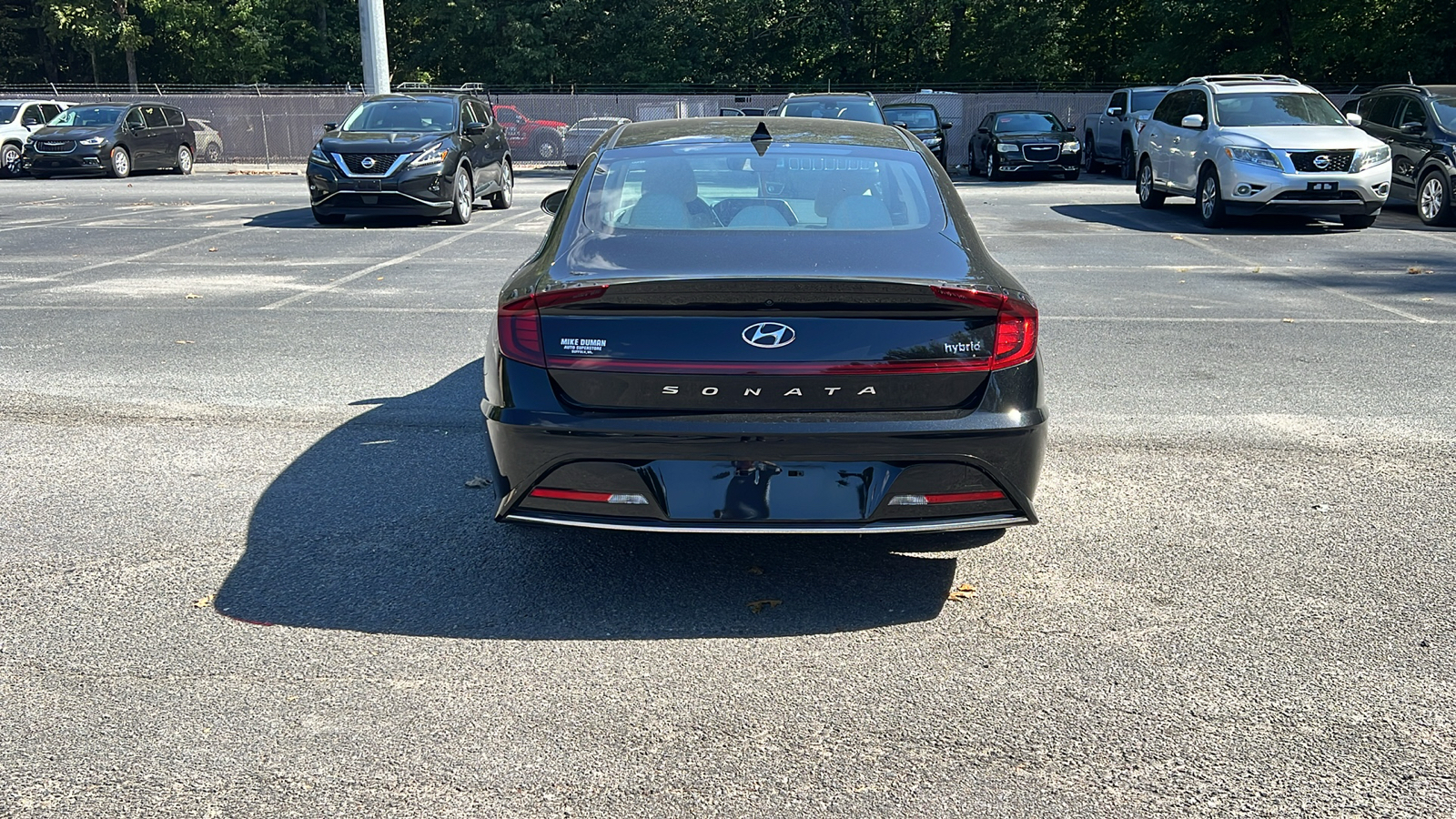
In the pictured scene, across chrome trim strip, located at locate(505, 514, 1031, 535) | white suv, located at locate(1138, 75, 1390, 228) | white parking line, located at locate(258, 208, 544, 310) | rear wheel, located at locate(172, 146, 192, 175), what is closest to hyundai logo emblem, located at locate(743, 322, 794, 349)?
chrome trim strip, located at locate(505, 514, 1031, 535)

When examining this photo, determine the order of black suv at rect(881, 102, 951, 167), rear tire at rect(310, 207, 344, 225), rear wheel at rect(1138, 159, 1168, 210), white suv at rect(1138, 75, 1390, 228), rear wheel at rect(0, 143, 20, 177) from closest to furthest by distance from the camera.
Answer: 1. white suv at rect(1138, 75, 1390, 228)
2. rear tire at rect(310, 207, 344, 225)
3. rear wheel at rect(1138, 159, 1168, 210)
4. black suv at rect(881, 102, 951, 167)
5. rear wheel at rect(0, 143, 20, 177)

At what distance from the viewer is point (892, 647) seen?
3.99 meters

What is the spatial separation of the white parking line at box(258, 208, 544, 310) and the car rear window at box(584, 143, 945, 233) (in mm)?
6103

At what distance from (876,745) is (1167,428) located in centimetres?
378

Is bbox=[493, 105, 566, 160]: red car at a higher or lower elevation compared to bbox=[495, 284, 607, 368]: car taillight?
lower

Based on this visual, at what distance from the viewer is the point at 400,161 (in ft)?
54.3

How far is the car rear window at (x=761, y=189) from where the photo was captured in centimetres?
477

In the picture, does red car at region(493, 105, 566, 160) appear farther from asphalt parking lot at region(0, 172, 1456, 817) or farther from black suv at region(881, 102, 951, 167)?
asphalt parking lot at region(0, 172, 1456, 817)

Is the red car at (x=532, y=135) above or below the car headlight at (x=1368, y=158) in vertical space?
below

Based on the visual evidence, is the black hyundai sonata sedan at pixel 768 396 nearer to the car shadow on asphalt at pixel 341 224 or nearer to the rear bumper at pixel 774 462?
the rear bumper at pixel 774 462

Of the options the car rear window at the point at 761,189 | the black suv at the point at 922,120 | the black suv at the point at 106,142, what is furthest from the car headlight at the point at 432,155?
the black suv at the point at 106,142

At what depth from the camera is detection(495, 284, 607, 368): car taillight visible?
4090mm

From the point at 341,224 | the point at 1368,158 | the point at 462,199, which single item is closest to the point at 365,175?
the point at 341,224

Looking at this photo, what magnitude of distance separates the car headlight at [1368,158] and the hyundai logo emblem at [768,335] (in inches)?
548
